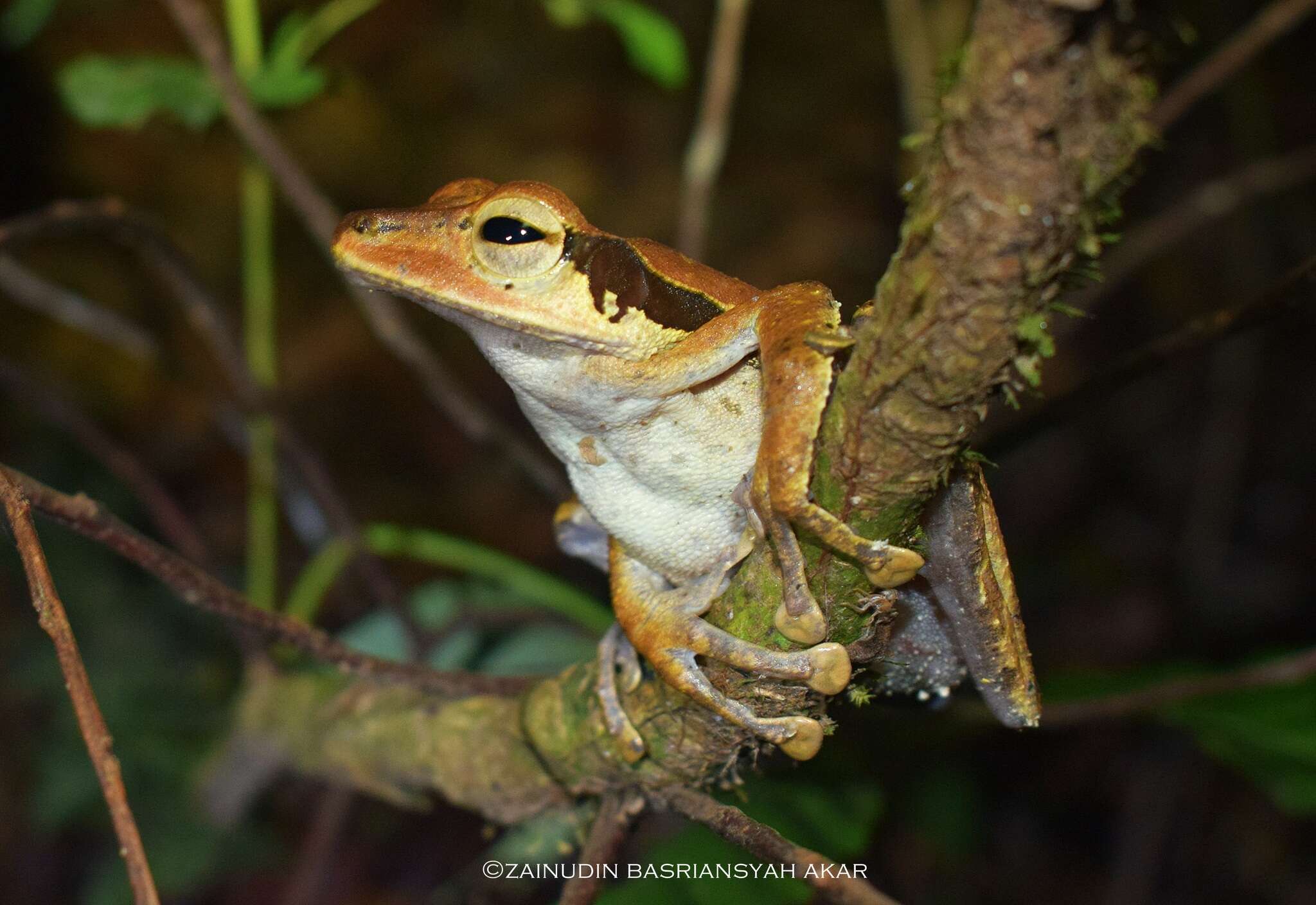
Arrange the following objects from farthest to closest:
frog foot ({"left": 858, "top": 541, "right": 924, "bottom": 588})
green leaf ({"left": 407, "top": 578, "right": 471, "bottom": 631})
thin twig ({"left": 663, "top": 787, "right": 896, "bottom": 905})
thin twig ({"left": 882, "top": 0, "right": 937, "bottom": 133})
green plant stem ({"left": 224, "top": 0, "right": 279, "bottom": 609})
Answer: thin twig ({"left": 882, "top": 0, "right": 937, "bottom": 133}) < green leaf ({"left": 407, "top": 578, "right": 471, "bottom": 631}) < green plant stem ({"left": 224, "top": 0, "right": 279, "bottom": 609}) < frog foot ({"left": 858, "top": 541, "right": 924, "bottom": 588}) < thin twig ({"left": 663, "top": 787, "right": 896, "bottom": 905})

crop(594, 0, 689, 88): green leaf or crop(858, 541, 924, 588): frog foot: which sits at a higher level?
crop(594, 0, 689, 88): green leaf

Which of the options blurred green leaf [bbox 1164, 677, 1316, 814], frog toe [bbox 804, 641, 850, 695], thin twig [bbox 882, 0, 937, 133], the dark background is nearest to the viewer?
frog toe [bbox 804, 641, 850, 695]

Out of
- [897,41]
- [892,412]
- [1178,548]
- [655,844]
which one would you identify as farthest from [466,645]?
[1178,548]

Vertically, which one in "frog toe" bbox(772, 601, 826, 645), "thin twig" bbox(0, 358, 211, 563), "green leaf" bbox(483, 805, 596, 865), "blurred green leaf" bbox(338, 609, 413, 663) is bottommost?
"green leaf" bbox(483, 805, 596, 865)

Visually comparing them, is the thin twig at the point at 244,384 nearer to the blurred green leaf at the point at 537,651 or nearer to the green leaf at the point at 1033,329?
the blurred green leaf at the point at 537,651

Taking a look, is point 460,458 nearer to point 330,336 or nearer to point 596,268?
point 330,336

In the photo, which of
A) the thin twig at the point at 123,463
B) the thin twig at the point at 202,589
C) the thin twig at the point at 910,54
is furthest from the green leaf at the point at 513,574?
the thin twig at the point at 910,54

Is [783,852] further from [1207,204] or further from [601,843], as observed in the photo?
[1207,204]

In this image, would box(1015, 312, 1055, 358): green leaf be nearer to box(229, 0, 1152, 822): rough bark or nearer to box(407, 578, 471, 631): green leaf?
box(229, 0, 1152, 822): rough bark

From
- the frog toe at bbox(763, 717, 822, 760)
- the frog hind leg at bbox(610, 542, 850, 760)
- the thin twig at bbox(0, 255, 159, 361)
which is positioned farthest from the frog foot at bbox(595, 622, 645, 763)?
the thin twig at bbox(0, 255, 159, 361)
